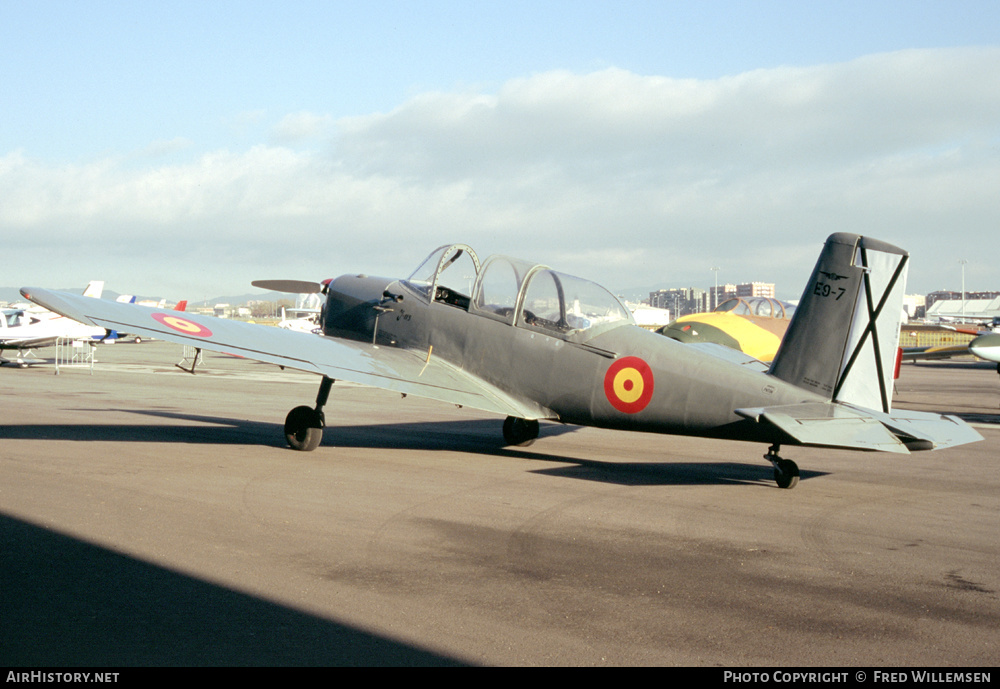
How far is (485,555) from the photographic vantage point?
5.76 meters

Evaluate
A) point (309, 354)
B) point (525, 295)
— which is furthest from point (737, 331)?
point (309, 354)

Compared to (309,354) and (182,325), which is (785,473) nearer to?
(309,354)

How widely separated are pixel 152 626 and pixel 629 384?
601 cm

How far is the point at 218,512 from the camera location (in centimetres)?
687

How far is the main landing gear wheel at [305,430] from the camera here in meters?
10.6

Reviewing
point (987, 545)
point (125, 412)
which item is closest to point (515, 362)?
point (987, 545)

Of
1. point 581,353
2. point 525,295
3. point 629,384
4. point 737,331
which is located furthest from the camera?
point 737,331

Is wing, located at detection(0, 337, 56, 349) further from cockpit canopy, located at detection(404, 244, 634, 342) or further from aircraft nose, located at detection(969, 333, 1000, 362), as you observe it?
aircraft nose, located at detection(969, 333, 1000, 362)

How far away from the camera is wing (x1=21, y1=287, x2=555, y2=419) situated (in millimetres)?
9406

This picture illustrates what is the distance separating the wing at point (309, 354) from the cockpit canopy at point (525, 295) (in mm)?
904

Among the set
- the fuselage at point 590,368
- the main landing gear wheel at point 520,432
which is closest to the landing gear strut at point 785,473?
the fuselage at point 590,368

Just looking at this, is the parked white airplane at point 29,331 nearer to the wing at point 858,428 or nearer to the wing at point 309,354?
the wing at point 309,354

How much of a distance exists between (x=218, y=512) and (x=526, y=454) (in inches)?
196
